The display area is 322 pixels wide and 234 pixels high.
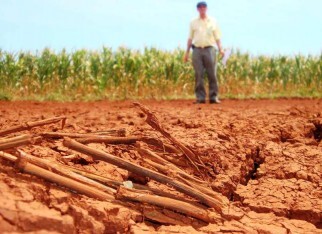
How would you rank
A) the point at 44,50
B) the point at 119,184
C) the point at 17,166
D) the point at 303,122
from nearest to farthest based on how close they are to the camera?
the point at 17,166 → the point at 119,184 → the point at 303,122 → the point at 44,50

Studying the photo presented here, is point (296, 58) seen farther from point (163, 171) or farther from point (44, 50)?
point (163, 171)

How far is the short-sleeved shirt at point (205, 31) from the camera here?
33.3ft

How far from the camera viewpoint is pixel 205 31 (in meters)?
10.2

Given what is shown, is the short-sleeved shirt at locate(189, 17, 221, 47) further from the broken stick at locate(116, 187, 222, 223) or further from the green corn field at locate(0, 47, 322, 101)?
the broken stick at locate(116, 187, 222, 223)

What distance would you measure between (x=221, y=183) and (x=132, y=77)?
34.6 feet

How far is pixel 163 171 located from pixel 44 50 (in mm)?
11465

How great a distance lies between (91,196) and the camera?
3012 mm

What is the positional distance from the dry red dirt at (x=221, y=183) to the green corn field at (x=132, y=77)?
7497mm

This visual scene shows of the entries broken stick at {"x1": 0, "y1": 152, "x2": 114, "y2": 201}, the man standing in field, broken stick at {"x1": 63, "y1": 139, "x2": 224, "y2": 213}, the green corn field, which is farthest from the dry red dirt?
the green corn field

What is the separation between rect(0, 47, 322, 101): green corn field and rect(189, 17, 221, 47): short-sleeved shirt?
3028mm

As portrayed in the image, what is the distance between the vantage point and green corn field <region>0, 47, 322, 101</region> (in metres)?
13.5

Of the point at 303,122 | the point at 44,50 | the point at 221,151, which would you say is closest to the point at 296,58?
the point at 44,50

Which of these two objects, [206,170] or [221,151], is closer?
[206,170]

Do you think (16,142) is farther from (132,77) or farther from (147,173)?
(132,77)
